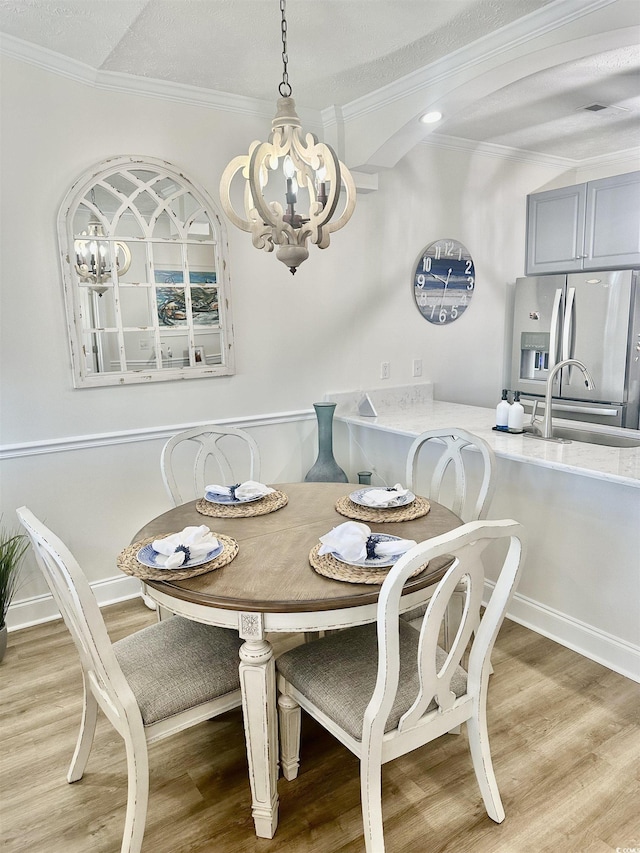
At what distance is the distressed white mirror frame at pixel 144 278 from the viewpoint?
8.83ft

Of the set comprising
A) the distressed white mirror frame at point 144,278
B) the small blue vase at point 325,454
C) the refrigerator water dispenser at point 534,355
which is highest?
the distressed white mirror frame at point 144,278

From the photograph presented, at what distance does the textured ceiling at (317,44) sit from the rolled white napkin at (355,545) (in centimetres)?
190

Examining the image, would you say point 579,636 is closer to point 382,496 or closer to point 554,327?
point 382,496

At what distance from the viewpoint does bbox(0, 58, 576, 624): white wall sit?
2.57 m

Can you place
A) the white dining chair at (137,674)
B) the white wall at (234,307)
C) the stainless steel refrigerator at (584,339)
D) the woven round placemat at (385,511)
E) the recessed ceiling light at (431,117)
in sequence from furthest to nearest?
the stainless steel refrigerator at (584,339)
the recessed ceiling light at (431,117)
the white wall at (234,307)
the woven round placemat at (385,511)
the white dining chair at (137,674)

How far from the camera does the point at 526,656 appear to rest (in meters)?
2.41

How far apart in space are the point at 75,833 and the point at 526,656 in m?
1.77

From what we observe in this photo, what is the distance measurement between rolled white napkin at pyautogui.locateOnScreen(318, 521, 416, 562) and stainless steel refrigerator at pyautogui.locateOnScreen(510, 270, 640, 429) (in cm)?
254

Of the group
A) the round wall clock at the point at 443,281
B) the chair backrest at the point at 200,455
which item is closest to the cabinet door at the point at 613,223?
the round wall clock at the point at 443,281

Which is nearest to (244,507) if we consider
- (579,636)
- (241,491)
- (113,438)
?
(241,491)

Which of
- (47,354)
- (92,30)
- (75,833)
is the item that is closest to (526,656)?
(75,833)

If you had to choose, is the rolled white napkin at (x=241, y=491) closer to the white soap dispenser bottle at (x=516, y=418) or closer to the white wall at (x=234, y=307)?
the white wall at (x=234, y=307)

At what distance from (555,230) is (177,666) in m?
3.74

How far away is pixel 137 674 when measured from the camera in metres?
1.58
